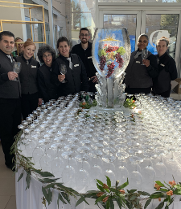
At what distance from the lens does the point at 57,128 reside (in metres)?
1.73

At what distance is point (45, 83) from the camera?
2.96m

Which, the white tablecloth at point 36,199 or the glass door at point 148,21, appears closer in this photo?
the white tablecloth at point 36,199

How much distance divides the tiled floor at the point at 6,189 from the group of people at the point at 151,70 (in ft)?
7.63

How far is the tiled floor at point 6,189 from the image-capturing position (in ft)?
7.06

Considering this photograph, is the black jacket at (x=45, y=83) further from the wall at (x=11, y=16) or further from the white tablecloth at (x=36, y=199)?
the wall at (x=11, y=16)

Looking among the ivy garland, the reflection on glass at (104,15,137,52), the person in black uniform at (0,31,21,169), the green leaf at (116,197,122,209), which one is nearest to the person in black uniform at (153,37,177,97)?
the person in black uniform at (0,31,21,169)

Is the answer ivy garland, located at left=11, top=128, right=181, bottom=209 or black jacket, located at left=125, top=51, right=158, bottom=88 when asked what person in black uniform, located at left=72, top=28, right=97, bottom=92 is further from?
ivy garland, located at left=11, top=128, right=181, bottom=209

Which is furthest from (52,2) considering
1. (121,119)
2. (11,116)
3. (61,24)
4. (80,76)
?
(121,119)

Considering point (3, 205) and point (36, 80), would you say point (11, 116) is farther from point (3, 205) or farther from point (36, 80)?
point (3, 205)

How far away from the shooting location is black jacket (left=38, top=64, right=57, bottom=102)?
2.94 m

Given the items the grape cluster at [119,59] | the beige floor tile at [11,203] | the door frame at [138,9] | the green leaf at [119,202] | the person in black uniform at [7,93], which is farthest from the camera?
the door frame at [138,9]

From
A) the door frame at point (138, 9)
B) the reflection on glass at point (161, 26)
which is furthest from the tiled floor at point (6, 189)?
the reflection on glass at point (161, 26)

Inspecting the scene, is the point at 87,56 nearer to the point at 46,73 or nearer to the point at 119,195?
the point at 46,73

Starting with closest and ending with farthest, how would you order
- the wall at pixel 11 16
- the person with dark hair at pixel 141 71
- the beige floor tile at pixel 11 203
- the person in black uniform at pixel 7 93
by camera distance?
the beige floor tile at pixel 11 203 → the person in black uniform at pixel 7 93 → the person with dark hair at pixel 141 71 → the wall at pixel 11 16
